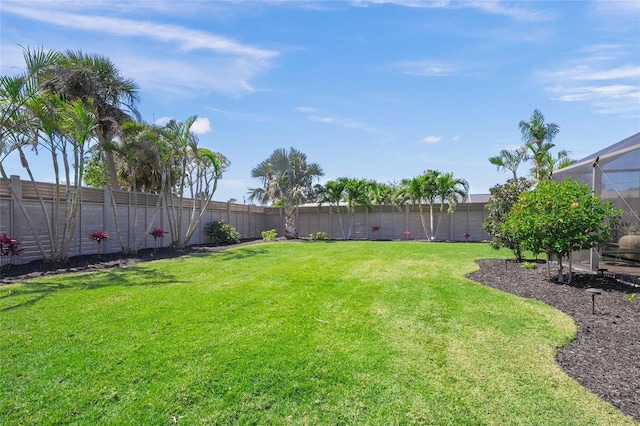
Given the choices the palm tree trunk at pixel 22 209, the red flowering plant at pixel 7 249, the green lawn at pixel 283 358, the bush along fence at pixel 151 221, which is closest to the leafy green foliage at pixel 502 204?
the green lawn at pixel 283 358

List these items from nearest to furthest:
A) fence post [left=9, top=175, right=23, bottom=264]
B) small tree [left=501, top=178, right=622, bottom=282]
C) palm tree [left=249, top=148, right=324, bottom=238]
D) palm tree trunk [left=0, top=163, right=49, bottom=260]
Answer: small tree [left=501, top=178, right=622, bottom=282]
palm tree trunk [left=0, top=163, right=49, bottom=260]
fence post [left=9, top=175, right=23, bottom=264]
palm tree [left=249, top=148, right=324, bottom=238]

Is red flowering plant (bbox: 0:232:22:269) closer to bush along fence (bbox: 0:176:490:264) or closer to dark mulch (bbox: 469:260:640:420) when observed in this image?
bush along fence (bbox: 0:176:490:264)

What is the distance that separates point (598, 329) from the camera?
452 cm

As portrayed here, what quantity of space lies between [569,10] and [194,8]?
7768 millimetres

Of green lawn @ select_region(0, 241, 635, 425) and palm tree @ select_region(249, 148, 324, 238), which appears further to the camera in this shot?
palm tree @ select_region(249, 148, 324, 238)

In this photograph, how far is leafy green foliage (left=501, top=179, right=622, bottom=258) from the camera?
6.82 meters

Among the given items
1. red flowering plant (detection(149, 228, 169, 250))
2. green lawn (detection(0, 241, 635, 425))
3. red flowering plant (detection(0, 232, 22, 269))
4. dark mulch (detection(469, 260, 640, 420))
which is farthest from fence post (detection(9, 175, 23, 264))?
dark mulch (detection(469, 260, 640, 420))

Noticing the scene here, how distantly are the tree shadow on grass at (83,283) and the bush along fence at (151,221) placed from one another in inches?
98.4

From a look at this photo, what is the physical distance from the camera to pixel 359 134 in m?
18.4

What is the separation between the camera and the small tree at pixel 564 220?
22.4 feet

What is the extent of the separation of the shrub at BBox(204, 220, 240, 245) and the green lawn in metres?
11.4

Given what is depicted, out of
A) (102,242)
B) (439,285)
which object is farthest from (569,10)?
(102,242)

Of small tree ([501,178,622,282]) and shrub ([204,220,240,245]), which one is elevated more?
small tree ([501,178,622,282])

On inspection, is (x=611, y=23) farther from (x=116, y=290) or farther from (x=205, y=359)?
(x=116, y=290)
